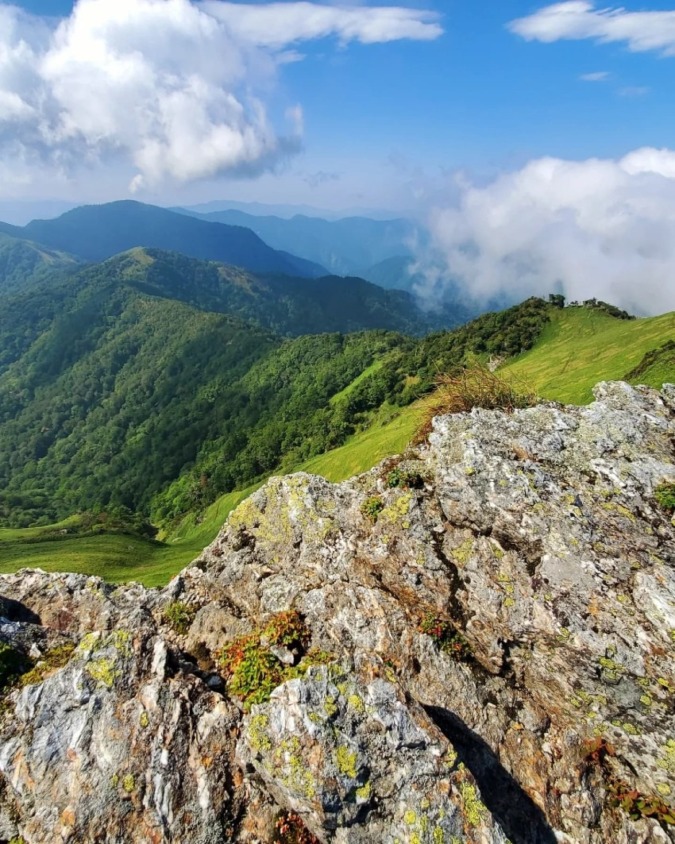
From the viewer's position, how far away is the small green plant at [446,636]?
38.2 ft

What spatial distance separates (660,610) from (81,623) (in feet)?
47.6

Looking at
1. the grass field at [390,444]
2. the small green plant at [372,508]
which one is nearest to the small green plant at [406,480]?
the small green plant at [372,508]

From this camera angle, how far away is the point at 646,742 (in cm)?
998

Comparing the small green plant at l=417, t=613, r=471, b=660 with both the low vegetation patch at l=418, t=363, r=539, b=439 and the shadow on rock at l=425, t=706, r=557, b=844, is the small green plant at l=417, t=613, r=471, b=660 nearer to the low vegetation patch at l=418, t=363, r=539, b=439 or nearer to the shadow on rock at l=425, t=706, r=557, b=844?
the shadow on rock at l=425, t=706, r=557, b=844

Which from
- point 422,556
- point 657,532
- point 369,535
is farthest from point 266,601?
point 657,532

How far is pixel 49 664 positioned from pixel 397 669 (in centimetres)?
803

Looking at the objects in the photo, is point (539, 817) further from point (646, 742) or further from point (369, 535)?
point (369, 535)

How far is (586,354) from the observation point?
267 ft

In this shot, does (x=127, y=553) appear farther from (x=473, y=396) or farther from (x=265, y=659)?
(x=265, y=659)

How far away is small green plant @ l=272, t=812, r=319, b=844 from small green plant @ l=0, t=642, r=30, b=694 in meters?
6.43

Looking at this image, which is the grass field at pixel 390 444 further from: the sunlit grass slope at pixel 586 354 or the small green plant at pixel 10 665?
the small green plant at pixel 10 665

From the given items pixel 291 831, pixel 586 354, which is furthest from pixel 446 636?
pixel 586 354

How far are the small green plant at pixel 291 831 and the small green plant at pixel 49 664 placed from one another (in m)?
5.72

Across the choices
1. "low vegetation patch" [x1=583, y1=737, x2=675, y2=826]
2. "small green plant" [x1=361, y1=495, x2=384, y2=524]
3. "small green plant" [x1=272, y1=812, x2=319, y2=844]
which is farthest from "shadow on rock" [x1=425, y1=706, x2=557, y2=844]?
"small green plant" [x1=361, y1=495, x2=384, y2=524]
